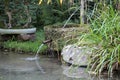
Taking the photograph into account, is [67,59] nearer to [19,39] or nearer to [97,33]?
[97,33]

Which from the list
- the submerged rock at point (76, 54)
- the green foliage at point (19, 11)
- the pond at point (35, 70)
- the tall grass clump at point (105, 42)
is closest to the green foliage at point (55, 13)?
the green foliage at point (19, 11)

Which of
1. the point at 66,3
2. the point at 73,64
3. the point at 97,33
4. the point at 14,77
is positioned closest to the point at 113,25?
the point at 97,33

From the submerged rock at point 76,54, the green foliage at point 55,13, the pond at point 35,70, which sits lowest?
the pond at point 35,70

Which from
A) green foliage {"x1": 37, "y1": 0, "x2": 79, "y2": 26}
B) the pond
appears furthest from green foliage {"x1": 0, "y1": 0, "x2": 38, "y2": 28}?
the pond

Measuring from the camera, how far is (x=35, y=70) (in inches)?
268

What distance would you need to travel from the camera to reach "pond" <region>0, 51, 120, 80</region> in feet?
20.1

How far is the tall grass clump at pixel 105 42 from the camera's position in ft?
19.1

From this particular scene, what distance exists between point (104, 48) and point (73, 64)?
89 centimetres

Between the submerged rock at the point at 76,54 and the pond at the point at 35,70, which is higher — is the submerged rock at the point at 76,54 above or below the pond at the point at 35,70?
above

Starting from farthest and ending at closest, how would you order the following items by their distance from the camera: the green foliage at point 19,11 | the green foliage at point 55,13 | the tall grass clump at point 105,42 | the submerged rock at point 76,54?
1. the green foliage at point 55,13
2. the green foliage at point 19,11
3. the submerged rock at point 76,54
4. the tall grass clump at point 105,42

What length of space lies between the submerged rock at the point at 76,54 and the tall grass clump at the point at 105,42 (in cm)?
17

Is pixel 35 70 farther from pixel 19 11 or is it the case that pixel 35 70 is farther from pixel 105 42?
pixel 19 11

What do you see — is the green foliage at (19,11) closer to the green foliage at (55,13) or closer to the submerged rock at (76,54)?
the green foliage at (55,13)

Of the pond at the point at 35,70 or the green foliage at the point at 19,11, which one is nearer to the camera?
the pond at the point at 35,70
